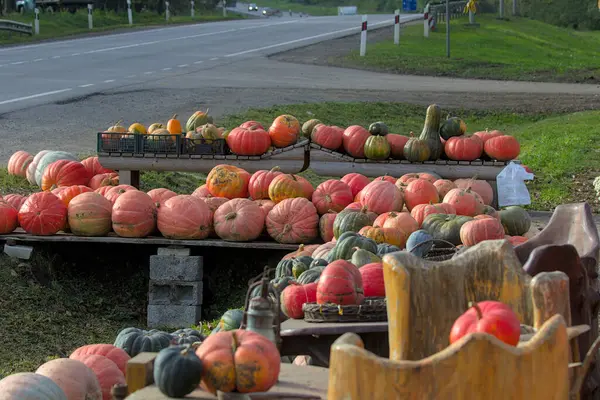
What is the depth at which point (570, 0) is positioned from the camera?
74.7 m

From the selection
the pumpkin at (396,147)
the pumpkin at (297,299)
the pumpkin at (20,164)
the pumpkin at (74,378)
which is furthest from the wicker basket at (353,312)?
the pumpkin at (20,164)

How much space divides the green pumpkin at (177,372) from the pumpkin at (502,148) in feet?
27.5

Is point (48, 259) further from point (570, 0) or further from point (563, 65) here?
point (570, 0)

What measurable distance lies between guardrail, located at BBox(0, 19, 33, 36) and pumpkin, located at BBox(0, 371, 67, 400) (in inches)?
1417

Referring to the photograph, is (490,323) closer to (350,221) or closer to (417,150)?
(350,221)

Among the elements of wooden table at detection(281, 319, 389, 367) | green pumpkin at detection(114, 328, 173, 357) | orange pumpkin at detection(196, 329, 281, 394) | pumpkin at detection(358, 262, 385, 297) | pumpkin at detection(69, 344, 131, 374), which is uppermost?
orange pumpkin at detection(196, 329, 281, 394)

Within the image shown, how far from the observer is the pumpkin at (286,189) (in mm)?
10461

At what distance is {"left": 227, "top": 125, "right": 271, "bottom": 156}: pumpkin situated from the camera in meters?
12.0

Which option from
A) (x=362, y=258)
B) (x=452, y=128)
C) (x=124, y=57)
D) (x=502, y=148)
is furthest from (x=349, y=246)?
(x=124, y=57)

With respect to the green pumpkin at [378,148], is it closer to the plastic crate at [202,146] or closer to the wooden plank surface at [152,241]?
the plastic crate at [202,146]

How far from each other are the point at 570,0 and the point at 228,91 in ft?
182

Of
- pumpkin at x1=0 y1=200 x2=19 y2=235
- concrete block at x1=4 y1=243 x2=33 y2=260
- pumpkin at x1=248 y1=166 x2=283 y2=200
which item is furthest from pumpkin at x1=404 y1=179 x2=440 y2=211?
pumpkin at x1=0 y1=200 x2=19 y2=235

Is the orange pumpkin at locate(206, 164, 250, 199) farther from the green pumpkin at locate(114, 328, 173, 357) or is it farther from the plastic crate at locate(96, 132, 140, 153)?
the green pumpkin at locate(114, 328, 173, 357)

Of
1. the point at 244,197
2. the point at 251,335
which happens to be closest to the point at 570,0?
the point at 244,197
